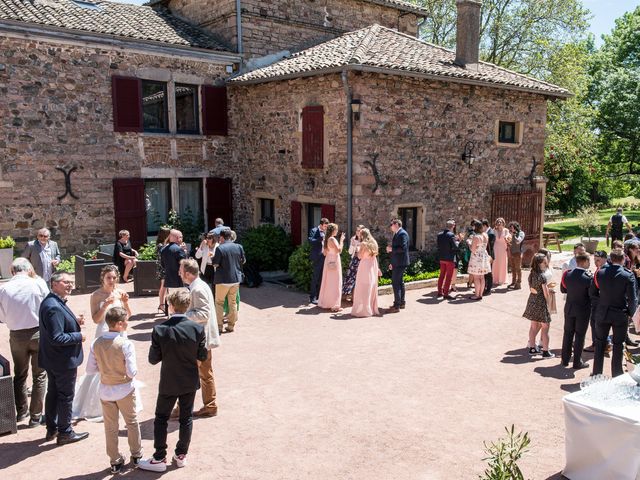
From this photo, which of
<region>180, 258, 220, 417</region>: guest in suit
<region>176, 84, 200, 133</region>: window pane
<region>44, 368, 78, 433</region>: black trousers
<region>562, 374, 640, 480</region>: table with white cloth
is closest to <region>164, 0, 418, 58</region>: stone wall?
<region>176, 84, 200, 133</region>: window pane

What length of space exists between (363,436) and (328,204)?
8.00m

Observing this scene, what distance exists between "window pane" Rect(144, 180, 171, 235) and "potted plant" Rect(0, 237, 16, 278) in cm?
372

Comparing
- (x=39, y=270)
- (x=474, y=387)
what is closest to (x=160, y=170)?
(x=39, y=270)

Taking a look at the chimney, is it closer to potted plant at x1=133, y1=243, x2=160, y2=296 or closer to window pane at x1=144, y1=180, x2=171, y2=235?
window pane at x1=144, y1=180, x2=171, y2=235

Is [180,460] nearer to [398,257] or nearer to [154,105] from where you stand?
[398,257]

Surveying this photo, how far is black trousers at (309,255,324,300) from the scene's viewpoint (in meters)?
11.2

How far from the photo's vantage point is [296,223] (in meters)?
14.3

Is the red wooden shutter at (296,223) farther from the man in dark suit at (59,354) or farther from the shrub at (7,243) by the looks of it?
the man in dark suit at (59,354)

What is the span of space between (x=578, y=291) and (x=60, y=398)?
628cm

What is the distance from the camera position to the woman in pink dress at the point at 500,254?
42.3ft

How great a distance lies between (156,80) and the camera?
14859mm

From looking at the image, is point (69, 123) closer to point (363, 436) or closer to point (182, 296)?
point (182, 296)

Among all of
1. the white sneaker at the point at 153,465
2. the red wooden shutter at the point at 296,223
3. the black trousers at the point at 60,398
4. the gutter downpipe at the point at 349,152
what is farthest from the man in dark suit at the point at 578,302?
the red wooden shutter at the point at 296,223

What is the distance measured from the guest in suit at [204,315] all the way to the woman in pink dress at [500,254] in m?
8.65
